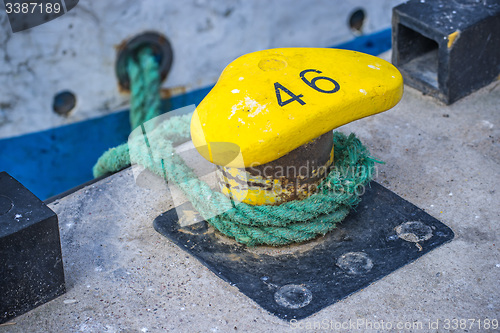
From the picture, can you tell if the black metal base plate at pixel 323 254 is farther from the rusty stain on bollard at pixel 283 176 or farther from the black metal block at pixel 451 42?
the black metal block at pixel 451 42

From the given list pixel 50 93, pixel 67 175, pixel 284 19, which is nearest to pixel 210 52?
pixel 284 19

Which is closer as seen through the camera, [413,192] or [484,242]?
[484,242]

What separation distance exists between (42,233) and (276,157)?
82 cm

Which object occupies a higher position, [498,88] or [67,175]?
[498,88]

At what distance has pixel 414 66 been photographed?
3178 millimetres

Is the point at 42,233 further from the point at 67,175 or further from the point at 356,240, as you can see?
the point at 67,175

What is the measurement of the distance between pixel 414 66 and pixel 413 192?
106 cm

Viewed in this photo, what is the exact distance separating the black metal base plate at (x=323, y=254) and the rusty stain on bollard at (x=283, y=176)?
0.68ft

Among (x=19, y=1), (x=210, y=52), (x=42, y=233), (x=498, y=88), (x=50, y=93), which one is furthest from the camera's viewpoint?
(x=210, y=52)

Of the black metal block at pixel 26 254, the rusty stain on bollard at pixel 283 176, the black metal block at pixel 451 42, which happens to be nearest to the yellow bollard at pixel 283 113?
the rusty stain on bollard at pixel 283 176

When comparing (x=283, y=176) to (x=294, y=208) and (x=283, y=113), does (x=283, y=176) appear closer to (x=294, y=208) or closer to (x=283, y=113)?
(x=294, y=208)

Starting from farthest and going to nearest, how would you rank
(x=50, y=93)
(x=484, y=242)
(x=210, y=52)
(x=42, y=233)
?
(x=210, y=52) < (x=50, y=93) < (x=484, y=242) < (x=42, y=233)

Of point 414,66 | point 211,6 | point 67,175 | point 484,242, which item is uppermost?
point 211,6

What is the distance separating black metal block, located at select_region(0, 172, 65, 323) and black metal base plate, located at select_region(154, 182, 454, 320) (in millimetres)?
480
